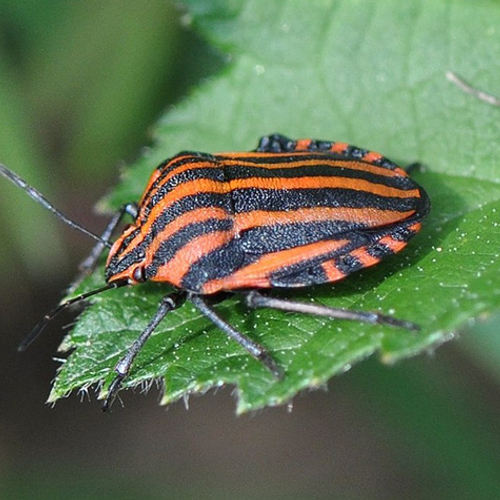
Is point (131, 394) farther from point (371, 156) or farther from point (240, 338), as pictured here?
point (371, 156)

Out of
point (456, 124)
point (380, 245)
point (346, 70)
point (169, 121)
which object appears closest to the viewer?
point (380, 245)

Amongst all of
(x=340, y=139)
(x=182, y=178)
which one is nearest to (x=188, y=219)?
(x=182, y=178)

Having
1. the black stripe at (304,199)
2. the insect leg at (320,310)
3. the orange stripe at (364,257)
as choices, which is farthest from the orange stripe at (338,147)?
the insect leg at (320,310)

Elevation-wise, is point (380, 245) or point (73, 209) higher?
point (380, 245)

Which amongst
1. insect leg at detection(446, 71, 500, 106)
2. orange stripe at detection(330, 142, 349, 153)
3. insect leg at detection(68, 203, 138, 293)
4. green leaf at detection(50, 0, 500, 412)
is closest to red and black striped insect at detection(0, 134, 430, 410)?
green leaf at detection(50, 0, 500, 412)

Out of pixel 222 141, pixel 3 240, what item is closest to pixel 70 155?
pixel 3 240

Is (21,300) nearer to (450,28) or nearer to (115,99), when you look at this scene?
(115,99)
